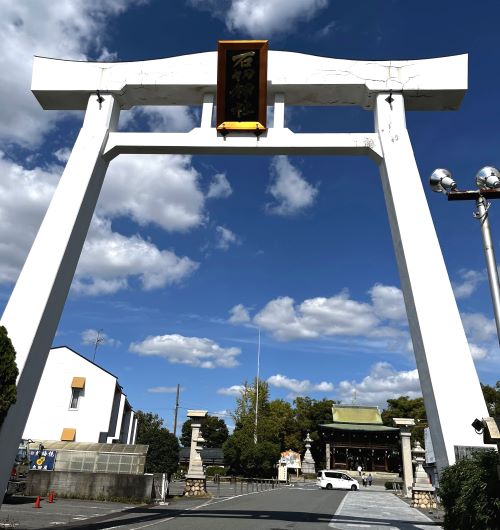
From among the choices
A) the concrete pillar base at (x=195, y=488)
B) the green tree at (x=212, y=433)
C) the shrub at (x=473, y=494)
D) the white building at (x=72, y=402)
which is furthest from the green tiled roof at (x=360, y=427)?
the shrub at (x=473, y=494)

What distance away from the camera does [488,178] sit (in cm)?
605

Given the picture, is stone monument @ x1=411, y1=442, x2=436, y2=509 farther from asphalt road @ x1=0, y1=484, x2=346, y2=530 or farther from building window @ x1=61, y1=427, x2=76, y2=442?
building window @ x1=61, y1=427, x2=76, y2=442

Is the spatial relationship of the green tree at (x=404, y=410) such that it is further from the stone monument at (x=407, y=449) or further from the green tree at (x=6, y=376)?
the green tree at (x=6, y=376)

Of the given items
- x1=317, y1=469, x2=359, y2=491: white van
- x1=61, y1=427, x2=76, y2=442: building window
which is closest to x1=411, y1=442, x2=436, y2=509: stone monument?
x1=317, y1=469, x2=359, y2=491: white van

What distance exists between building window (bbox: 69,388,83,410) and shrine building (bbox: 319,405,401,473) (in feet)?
83.0

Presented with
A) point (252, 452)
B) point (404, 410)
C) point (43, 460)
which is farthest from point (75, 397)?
point (404, 410)

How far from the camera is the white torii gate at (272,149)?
7934mm

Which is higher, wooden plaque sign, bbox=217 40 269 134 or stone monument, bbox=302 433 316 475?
wooden plaque sign, bbox=217 40 269 134

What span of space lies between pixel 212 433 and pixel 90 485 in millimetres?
58004

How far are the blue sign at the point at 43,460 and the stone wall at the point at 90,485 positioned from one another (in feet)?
3.03

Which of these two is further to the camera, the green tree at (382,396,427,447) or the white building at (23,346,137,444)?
the green tree at (382,396,427,447)

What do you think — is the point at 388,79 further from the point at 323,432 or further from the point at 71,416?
the point at 323,432

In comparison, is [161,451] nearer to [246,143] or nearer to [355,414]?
[246,143]

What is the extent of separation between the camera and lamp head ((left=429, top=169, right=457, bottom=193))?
623 cm
